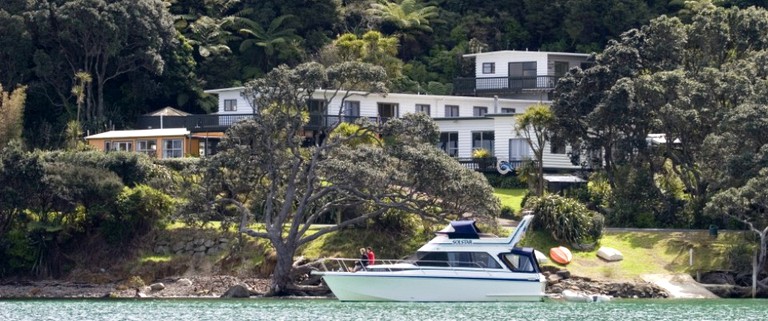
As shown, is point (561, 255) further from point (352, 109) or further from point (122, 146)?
point (122, 146)

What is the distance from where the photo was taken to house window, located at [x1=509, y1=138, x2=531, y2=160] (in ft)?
258

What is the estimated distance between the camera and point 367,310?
5234 cm

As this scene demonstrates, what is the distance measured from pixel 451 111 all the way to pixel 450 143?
407 cm

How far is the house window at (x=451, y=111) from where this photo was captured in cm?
8538

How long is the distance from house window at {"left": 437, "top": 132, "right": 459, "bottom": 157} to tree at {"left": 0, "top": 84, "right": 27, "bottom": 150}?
2046 centimetres

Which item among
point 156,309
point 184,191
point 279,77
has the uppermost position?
point 279,77

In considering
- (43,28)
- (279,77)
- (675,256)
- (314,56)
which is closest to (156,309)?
(279,77)

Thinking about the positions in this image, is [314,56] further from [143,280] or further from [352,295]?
[352,295]

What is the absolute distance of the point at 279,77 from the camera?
6053 cm

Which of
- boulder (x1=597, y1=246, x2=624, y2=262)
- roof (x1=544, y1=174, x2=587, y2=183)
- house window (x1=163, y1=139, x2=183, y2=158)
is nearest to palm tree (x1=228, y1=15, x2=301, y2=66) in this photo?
house window (x1=163, y1=139, x2=183, y2=158)

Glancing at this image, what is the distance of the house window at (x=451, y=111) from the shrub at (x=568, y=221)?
2151 centimetres

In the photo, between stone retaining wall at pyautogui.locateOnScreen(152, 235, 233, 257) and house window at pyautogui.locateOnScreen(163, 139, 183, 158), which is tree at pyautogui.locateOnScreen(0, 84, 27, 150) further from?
stone retaining wall at pyautogui.locateOnScreen(152, 235, 233, 257)

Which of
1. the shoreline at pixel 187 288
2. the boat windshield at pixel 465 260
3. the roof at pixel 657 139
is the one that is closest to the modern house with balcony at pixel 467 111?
the roof at pixel 657 139

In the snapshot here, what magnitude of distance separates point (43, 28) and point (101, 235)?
1771 centimetres
